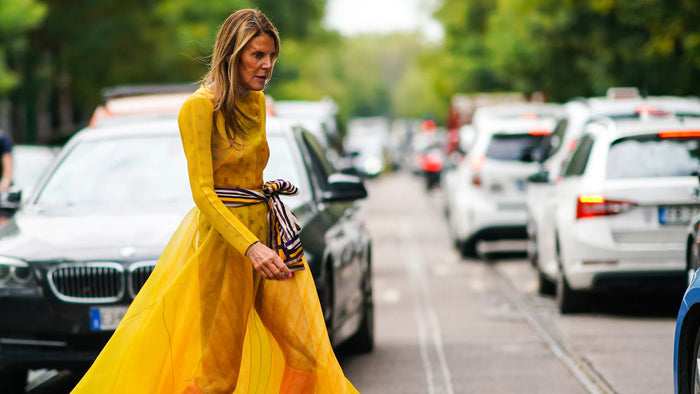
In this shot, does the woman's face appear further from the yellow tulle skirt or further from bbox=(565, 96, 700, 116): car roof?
bbox=(565, 96, 700, 116): car roof

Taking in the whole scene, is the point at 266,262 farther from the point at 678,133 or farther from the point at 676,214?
the point at 678,133

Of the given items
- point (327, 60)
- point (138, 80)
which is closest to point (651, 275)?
point (138, 80)

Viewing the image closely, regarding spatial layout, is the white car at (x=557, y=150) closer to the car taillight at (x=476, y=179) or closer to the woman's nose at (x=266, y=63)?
the car taillight at (x=476, y=179)

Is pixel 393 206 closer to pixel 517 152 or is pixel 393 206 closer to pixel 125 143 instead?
pixel 517 152

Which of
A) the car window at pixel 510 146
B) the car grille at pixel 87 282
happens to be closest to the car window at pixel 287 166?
the car grille at pixel 87 282

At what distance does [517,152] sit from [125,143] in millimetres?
8688

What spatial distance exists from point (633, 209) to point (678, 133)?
76cm

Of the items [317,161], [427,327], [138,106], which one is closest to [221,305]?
[317,161]

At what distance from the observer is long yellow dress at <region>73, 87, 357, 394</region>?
5246mm

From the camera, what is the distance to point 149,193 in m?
7.96

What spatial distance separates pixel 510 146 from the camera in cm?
1641

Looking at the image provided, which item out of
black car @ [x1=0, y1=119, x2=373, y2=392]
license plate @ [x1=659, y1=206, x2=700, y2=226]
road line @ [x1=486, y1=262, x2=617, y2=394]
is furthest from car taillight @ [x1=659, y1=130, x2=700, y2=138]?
black car @ [x1=0, y1=119, x2=373, y2=392]

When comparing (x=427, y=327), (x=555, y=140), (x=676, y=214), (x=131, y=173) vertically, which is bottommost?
(x=427, y=327)

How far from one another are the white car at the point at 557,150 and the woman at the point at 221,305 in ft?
21.5
